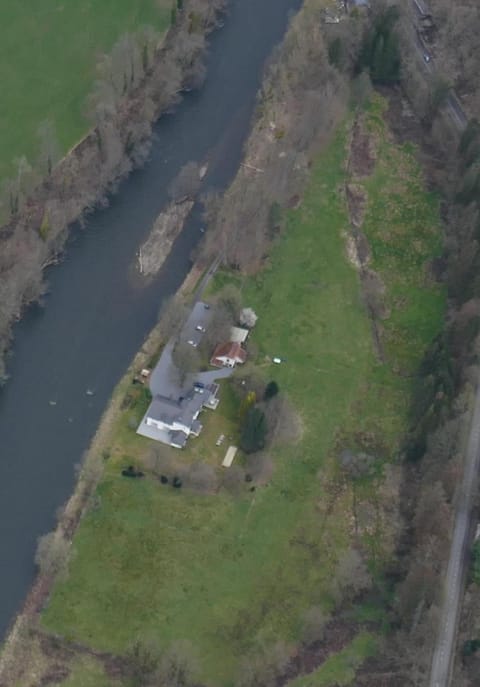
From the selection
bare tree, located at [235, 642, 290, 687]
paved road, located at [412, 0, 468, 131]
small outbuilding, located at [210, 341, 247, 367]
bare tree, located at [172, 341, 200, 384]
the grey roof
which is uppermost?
paved road, located at [412, 0, 468, 131]

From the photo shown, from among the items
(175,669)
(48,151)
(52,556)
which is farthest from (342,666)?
(48,151)

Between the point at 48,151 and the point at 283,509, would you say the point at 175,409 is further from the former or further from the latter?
the point at 48,151

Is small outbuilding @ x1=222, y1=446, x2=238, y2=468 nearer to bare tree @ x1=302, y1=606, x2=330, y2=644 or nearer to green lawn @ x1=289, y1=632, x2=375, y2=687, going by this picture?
bare tree @ x1=302, y1=606, x2=330, y2=644

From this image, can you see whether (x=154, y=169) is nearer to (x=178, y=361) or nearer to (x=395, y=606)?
(x=178, y=361)

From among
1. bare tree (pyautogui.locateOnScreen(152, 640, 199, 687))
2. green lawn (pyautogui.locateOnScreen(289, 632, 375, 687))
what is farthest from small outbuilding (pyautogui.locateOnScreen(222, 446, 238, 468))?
green lawn (pyautogui.locateOnScreen(289, 632, 375, 687))

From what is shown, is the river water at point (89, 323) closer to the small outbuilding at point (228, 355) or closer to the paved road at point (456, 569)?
the small outbuilding at point (228, 355)

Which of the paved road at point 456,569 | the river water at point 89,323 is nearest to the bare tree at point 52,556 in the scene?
the river water at point 89,323
